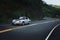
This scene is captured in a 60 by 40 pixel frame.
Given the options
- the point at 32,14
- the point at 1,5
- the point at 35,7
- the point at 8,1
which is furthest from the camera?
the point at 35,7

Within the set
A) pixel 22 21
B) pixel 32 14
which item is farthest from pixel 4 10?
pixel 32 14

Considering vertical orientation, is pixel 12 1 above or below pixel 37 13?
above

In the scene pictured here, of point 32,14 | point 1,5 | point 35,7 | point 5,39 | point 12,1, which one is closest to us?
point 5,39

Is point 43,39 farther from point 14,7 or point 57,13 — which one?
point 57,13

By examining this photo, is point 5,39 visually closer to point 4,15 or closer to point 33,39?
point 33,39

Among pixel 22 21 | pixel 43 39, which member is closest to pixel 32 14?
pixel 22 21

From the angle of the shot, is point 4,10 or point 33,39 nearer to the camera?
point 33,39

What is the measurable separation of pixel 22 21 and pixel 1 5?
33.2ft

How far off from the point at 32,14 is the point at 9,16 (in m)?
36.6

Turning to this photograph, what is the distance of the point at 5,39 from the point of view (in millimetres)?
14727

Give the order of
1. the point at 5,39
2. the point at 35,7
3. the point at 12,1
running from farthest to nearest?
the point at 35,7 → the point at 12,1 → the point at 5,39

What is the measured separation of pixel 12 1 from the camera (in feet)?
171

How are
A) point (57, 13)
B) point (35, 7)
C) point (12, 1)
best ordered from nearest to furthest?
point (12, 1) < point (35, 7) < point (57, 13)

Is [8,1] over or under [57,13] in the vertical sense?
over
